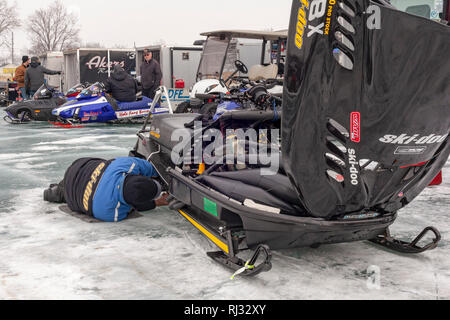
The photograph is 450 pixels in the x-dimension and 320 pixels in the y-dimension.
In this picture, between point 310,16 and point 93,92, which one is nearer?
point 310,16

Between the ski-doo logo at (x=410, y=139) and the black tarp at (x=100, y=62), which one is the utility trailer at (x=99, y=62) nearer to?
the black tarp at (x=100, y=62)

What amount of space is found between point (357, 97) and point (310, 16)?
0.43 metres

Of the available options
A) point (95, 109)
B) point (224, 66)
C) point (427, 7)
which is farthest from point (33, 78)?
point (427, 7)

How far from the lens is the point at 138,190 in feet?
13.1

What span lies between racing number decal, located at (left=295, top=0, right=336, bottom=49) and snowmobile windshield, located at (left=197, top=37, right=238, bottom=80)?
27.9 feet

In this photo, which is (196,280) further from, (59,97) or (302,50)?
(59,97)

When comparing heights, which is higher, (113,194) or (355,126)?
(355,126)

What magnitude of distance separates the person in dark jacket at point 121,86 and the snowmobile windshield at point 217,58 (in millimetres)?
1993

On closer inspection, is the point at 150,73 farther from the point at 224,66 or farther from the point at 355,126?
the point at 355,126

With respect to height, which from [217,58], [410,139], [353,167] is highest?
[217,58]

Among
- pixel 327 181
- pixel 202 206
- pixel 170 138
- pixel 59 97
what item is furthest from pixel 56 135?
pixel 327 181

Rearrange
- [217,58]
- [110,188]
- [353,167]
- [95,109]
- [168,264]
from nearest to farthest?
[353,167] → [168,264] → [110,188] → [217,58] → [95,109]

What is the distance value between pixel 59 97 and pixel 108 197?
10259 mm

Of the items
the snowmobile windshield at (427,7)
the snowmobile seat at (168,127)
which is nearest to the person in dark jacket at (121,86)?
the snowmobile seat at (168,127)
